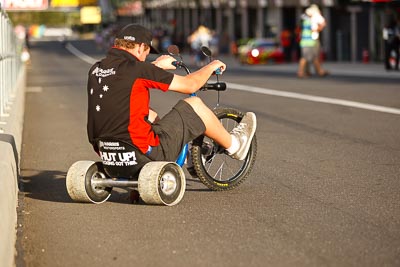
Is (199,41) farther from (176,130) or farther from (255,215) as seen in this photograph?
(255,215)

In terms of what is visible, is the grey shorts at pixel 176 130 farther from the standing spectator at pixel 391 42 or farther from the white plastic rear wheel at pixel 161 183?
the standing spectator at pixel 391 42

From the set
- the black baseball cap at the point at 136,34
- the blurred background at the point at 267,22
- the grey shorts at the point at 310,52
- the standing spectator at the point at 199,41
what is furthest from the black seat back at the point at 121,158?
the standing spectator at the point at 199,41

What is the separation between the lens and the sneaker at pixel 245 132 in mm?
9855

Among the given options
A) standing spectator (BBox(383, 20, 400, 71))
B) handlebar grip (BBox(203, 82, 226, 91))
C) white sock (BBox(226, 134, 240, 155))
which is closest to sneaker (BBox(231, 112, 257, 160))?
white sock (BBox(226, 134, 240, 155))

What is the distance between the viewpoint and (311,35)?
32.3 meters

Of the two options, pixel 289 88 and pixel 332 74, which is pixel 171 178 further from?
pixel 332 74

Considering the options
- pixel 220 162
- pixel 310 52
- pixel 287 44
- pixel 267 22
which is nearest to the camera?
pixel 220 162

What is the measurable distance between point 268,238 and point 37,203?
104 inches

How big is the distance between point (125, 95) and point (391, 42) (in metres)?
27.0

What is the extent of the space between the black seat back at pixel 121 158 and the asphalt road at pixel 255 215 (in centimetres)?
A: 28

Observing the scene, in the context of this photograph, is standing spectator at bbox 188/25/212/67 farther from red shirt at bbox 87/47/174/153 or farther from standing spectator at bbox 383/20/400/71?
red shirt at bbox 87/47/174/153

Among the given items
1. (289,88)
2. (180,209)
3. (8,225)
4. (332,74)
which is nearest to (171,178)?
(180,209)

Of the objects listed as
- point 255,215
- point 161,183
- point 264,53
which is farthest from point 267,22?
point 255,215

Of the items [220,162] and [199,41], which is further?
[199,41]
